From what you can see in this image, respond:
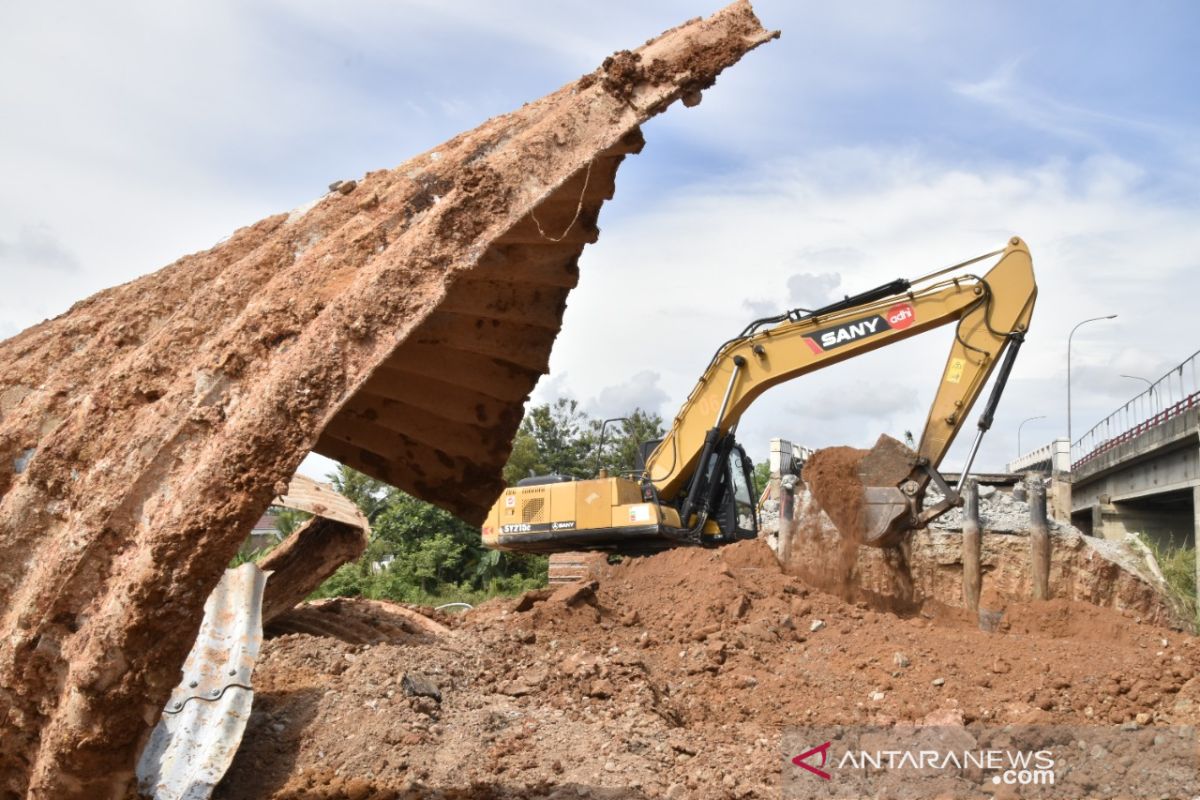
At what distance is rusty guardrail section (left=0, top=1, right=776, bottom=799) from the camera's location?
246 cm

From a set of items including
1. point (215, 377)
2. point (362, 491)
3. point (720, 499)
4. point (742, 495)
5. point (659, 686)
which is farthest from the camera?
point (362, 491)

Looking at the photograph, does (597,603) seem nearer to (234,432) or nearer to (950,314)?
(950,314)

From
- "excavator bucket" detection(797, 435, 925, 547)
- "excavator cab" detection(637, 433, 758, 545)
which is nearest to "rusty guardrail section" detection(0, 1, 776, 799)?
"excavator bucket" detection(797, 435, 925, 547)

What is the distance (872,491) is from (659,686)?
372cm

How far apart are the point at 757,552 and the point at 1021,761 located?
16.9 feet

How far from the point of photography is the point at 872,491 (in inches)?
411

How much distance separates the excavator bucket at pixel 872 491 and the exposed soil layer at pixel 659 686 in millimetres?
835

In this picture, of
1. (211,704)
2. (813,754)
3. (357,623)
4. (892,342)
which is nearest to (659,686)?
(813,754)

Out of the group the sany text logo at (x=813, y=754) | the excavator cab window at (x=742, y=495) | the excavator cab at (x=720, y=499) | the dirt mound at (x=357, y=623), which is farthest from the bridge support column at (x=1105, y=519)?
the sany text logo at (x=813, y=754)

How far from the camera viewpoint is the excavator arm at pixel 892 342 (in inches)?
409

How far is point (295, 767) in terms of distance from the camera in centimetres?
→ 538

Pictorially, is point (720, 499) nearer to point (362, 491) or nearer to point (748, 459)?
point (748, 459)

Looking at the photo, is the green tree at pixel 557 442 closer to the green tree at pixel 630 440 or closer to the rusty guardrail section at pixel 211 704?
the green tree at pixel 630 440

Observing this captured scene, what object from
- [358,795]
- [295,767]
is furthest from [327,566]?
[358,795]
